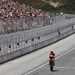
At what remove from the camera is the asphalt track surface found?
2608cm

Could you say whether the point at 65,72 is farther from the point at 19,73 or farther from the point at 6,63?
the point at 6,63

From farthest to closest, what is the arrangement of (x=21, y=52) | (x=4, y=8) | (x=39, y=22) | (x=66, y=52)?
(x=4, y=8) → (x=39, y=22) → (x=66, y=52) → (x=21, y=52)

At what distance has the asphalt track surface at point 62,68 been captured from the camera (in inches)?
1027

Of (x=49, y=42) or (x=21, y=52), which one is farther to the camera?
(x=49, y=42)

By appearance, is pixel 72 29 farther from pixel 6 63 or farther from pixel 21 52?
pixel 6 63

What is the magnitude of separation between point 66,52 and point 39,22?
13.1 metres

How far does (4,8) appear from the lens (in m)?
73.9

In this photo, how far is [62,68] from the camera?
28.2m

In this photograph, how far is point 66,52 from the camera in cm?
3847

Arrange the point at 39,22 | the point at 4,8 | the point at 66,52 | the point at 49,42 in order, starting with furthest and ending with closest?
the point at 4,8, the point at 39,22, the point at 49,42, the point at 66,52

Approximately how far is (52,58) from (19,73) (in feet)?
9.15

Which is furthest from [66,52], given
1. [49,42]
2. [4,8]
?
[4,8]

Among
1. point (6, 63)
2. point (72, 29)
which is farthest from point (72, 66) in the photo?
point (72, 29)

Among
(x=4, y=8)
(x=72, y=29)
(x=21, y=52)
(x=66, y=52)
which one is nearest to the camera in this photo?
(x=21, y=52)
